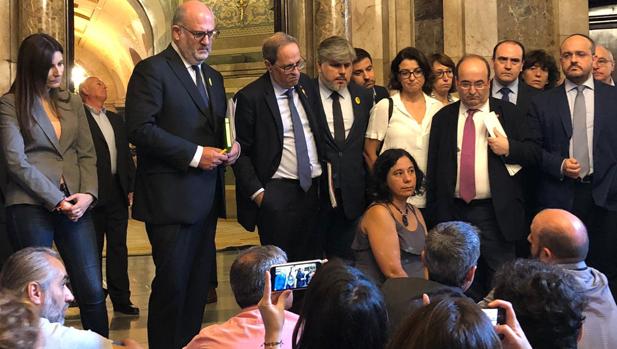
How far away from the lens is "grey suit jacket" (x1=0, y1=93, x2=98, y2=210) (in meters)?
3.60

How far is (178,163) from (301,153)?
0.77m

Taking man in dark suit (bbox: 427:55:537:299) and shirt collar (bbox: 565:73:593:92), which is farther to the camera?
shirt collar (bbox: 565:73:593:92)

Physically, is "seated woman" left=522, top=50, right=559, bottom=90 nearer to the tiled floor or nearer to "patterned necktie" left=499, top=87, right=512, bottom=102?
"patterned necktie" left=499, top=87, right=512, bottom=102

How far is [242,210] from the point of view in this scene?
14.6ft

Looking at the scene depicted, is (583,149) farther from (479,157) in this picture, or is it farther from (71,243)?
(71,243)

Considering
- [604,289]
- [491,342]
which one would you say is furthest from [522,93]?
[491,342]

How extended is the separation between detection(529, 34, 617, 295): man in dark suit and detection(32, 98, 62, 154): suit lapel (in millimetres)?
2464

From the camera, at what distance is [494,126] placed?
4434mm

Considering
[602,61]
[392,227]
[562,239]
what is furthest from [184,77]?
[602,61]

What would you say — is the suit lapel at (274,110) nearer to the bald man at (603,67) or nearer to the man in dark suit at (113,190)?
the man in dark suit at (113,190)

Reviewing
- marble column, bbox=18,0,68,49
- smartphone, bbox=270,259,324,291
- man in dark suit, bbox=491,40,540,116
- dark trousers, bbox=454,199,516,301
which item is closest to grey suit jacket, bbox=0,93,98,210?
smartphone, bbox=270,259,324,291

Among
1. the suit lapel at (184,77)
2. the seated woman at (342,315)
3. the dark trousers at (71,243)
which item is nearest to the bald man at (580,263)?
the seated woman at (342,315)

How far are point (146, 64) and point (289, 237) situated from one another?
1148 mm

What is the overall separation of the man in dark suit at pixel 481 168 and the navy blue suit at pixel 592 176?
0.43ft
